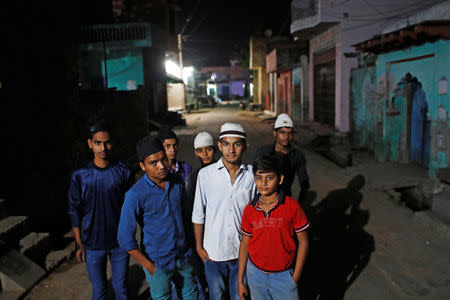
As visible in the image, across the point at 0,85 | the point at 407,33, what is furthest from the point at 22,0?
the point at 407,33

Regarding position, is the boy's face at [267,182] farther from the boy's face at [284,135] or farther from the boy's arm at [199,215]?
the boy's face at [284,135]

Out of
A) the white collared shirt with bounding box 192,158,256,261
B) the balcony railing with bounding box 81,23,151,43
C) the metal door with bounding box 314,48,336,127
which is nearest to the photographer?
the white collared shirt with bounding box 192,158,256,261

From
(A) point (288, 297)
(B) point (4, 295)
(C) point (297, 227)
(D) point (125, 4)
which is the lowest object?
(B) point (4, 295)

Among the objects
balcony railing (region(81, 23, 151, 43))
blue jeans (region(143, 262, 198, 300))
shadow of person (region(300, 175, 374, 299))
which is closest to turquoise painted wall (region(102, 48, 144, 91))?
balcony railing (region(81, 23, 151, 43))

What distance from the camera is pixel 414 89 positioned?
980 centimetres

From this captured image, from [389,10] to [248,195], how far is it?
12.9m

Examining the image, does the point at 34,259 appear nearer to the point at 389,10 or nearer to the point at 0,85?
the point at 0,85

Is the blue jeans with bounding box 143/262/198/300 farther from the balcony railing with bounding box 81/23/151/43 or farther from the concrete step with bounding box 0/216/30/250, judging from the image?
the balcony railing with bounding box 81/23/151/43

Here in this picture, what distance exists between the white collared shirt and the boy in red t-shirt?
0.17m

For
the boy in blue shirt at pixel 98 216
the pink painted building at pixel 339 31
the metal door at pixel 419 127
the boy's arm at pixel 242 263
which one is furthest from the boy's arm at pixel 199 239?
the pink painted building at pixel 339 31

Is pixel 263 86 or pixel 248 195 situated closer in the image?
pixel 248 195

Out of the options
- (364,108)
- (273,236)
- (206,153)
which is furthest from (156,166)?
(364,108)

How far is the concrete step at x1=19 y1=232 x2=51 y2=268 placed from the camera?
15.6ft

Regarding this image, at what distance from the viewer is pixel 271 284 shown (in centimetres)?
280
